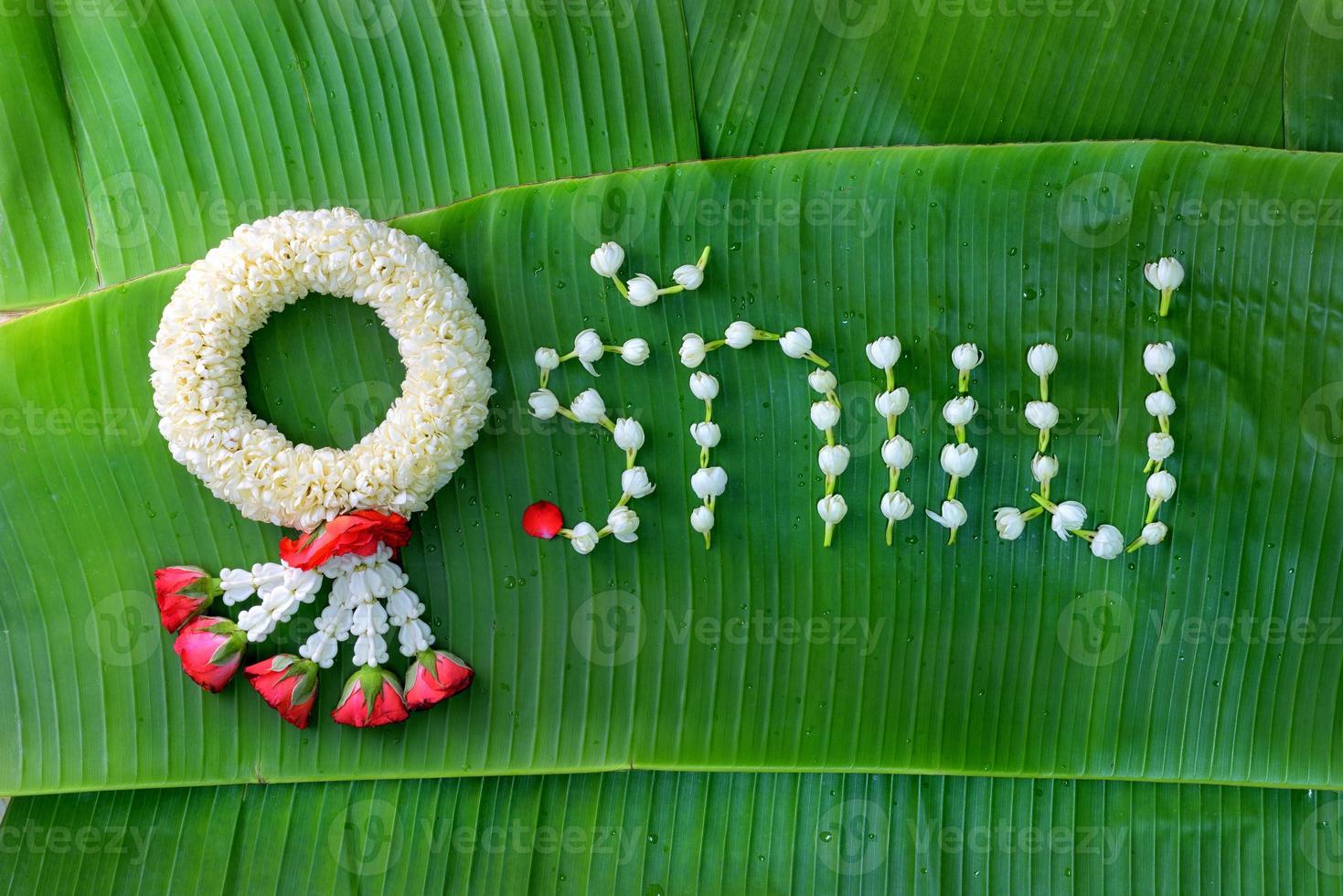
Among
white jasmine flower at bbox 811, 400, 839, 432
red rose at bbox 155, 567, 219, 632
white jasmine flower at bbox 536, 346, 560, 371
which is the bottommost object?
red rose at bbox 155, 567, 219, 632

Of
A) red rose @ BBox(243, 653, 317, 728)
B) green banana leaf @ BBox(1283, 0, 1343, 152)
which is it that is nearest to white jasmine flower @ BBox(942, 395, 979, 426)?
green banana leaf @ BBox(1283, 0, 1343, 152)

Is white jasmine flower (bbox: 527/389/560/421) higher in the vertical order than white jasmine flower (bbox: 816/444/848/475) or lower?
higher

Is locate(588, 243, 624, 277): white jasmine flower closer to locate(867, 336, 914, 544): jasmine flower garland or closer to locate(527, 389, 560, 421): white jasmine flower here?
locate(527, 389, 560, 421): white jasmine flower

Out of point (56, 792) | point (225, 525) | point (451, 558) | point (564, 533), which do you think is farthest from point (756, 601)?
point (56, 792)

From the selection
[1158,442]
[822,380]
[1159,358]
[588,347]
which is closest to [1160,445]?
→ [1158,442]

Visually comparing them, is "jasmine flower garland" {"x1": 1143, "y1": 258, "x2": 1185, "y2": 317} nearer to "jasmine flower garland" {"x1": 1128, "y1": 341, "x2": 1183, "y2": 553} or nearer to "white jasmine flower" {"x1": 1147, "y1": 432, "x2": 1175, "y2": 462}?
"jasmine flower garland" {"x1": 1128, "y1": 341, "x2": 1183, "y2": 553}

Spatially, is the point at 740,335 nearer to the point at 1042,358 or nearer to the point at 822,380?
the point at 822,380
